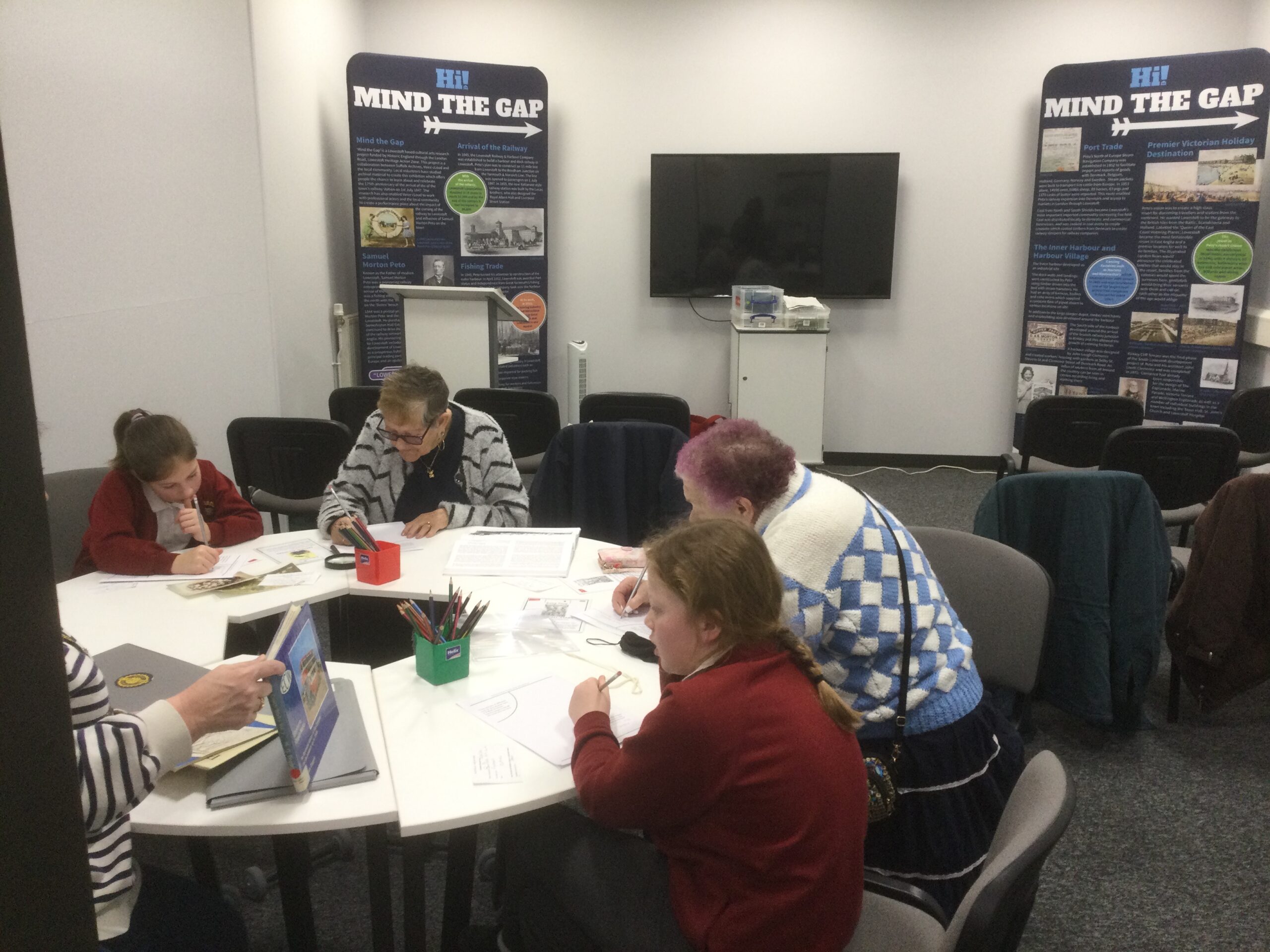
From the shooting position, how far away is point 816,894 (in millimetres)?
1322

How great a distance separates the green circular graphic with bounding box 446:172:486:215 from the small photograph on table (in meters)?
3.53

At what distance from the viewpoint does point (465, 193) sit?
5734mm

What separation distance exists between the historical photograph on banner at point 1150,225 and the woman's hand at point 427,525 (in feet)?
14.2

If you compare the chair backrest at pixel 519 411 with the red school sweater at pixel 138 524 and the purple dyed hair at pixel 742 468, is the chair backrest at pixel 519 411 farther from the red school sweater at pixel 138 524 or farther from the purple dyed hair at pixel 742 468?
the purple dyed hair at pixel 742 468

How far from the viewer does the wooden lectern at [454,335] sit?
444 cm

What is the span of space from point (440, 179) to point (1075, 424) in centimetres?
374

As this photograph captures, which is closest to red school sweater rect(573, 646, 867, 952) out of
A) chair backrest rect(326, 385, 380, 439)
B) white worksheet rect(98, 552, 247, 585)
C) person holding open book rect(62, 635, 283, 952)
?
person holding open book rect(62, 635, 283, 952)

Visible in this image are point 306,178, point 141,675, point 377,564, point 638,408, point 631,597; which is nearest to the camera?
point 141,675

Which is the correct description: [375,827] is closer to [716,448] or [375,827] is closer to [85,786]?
[85,786]

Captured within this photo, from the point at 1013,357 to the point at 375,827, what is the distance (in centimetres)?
568

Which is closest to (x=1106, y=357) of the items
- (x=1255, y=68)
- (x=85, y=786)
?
(x=1255, y=68)

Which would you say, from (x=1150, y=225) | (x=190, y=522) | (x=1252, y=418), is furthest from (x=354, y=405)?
(x=1150, y=225)

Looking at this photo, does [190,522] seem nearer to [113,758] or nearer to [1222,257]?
[113,758]

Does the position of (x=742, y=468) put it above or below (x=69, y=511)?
above
